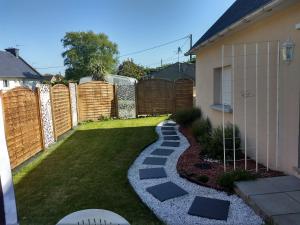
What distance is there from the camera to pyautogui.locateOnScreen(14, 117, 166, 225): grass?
3.74 metres

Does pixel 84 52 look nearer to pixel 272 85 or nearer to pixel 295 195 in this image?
pixel 272 85

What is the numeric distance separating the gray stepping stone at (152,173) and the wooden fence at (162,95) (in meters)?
9.08

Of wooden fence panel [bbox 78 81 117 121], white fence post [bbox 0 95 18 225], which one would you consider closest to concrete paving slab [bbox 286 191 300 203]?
white fence post [bbox 0 95 18 225]

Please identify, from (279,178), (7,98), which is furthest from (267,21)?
(7,98)

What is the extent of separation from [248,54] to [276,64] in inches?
36.4

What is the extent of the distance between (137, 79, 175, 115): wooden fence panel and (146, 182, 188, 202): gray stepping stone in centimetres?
998

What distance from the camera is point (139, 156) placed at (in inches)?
261

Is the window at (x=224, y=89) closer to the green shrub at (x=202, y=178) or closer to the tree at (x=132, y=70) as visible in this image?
the green shrub at (x=202, y=178)

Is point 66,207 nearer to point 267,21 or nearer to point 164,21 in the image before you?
point 267,21

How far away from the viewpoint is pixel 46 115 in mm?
8062

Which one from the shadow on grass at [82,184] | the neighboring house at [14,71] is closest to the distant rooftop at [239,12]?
the shadow on grass at [82,184]

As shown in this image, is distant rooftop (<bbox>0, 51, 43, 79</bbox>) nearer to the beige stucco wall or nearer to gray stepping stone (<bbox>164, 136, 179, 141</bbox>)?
gray stepping stone (<bbox>164, 136, 179, 141</bbox>)

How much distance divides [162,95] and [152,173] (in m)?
9.52

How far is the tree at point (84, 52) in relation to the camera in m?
52.9
